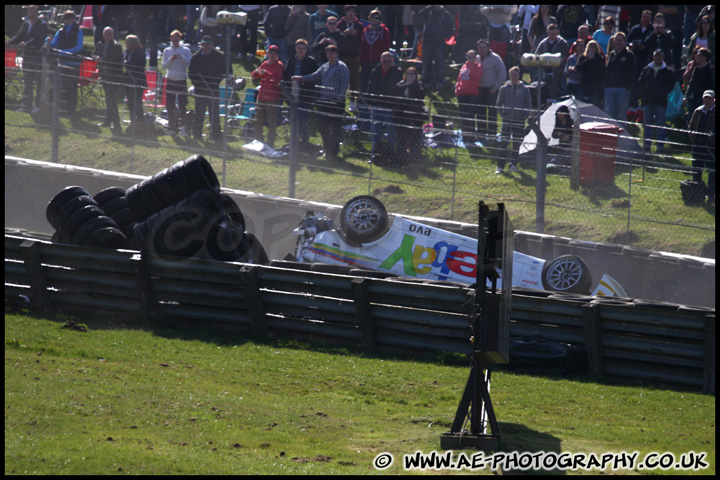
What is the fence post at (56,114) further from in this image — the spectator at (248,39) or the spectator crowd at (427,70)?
the spectator at (248,39)

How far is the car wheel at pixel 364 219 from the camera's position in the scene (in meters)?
13.0

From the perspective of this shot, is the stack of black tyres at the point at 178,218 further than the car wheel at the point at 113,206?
No

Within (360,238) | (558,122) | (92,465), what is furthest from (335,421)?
(558,122)

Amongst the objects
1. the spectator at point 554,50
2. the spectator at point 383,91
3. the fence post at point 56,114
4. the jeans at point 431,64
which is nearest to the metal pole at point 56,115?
the fence post at point 56,114

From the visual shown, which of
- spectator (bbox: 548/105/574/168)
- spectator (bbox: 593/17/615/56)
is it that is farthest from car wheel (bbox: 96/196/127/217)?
spectator (bbox: 593/17/615/56)

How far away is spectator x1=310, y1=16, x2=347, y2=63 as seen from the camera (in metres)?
19.8

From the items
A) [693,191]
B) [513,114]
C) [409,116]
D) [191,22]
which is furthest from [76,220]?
[191,22]

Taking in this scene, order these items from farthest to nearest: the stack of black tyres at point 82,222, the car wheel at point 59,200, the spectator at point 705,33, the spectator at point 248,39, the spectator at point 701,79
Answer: the spectator at point 248,39 → the spectator at point 705,33 → the spectator at point 701,79 → the car wheel at point 59,200 → the stack of black tyres at point 82,222

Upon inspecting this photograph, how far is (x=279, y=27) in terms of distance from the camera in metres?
21.3

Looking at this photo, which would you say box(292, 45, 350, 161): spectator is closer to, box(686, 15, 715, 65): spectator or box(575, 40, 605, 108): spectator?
box(575, 40, 605, 108): spectator

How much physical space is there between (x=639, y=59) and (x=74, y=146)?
12.6m

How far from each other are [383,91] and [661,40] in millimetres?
6308

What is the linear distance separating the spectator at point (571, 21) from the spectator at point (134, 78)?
990 centimetres

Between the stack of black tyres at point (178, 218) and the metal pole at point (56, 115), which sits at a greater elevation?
the metal pole at point (56, 115)
